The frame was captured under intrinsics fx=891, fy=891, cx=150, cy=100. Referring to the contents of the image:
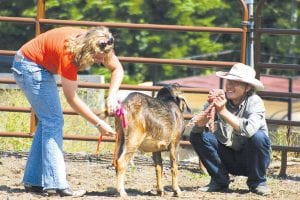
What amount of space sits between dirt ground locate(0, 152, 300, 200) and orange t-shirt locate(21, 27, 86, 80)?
106cm

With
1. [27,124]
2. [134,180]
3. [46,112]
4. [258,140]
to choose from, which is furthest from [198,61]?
[46,112]

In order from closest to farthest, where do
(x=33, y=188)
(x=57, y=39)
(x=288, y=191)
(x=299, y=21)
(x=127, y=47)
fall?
1. (x=57, y=39)
2. (x=33, y=188)
3. (x=288, y=191)
4. (x=127, y=47)
5. (x=299, y=21)

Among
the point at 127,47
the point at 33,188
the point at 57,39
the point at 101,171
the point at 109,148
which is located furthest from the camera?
the point at 127,47

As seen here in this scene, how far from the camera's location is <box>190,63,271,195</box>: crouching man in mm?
7320

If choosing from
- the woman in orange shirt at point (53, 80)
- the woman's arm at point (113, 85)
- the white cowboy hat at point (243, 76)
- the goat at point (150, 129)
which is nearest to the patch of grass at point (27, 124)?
the goat at point (150, 129)

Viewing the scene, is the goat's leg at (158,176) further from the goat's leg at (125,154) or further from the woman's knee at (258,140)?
the woman's knee at (258,140)

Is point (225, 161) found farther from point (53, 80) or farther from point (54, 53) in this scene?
point (54, 53)

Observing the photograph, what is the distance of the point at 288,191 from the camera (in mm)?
8031

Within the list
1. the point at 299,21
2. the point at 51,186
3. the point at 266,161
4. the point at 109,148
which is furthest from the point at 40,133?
the point at 299,21

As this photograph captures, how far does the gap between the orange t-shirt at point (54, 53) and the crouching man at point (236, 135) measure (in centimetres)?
123

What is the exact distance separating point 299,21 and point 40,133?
1373 cm

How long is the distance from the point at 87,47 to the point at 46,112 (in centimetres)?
70

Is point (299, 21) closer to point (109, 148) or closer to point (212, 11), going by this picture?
point (212, 11)

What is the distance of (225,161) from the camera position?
7742mm
